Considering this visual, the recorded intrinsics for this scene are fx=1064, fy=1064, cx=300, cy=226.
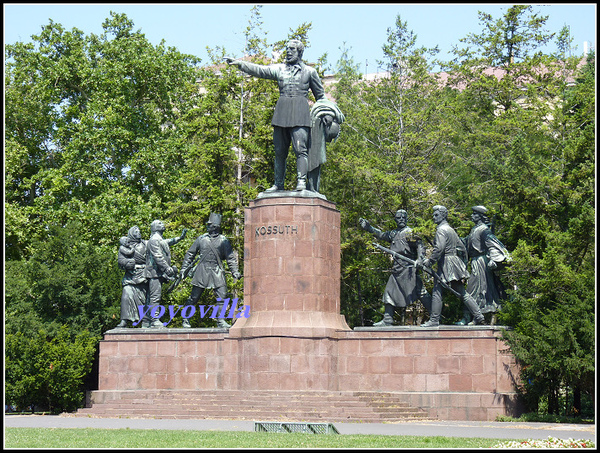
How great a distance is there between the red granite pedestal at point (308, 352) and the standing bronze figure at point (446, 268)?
791 millimetres

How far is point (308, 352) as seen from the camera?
25047 millimetres

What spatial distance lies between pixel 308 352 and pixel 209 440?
8.64m

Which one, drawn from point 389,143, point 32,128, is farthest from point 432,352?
point 32,128

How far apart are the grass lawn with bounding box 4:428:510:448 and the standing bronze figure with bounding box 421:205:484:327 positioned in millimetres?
8676

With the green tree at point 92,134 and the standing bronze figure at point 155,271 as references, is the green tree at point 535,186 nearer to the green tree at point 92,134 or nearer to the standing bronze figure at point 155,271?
the standing bronze figure at point 155,271

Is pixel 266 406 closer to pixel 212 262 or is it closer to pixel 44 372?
pixel 212 262

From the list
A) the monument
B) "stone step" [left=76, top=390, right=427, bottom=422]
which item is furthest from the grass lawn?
the monument

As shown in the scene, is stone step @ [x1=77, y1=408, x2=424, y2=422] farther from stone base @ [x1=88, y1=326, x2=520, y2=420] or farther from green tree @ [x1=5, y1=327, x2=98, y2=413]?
green tree @ [x1=5, y1=327, x2=98, y2=413]

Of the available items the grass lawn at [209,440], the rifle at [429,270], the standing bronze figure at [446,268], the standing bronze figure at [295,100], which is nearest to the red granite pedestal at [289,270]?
the standing bronze figure at [295,100]

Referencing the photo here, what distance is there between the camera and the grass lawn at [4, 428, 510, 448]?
15695 millimetres

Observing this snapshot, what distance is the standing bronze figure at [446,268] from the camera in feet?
85.1

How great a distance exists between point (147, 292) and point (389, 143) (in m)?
15.1

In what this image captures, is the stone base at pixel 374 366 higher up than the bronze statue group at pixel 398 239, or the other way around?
the bronze statue group at pixel 398 239

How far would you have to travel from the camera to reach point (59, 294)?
108 ft
